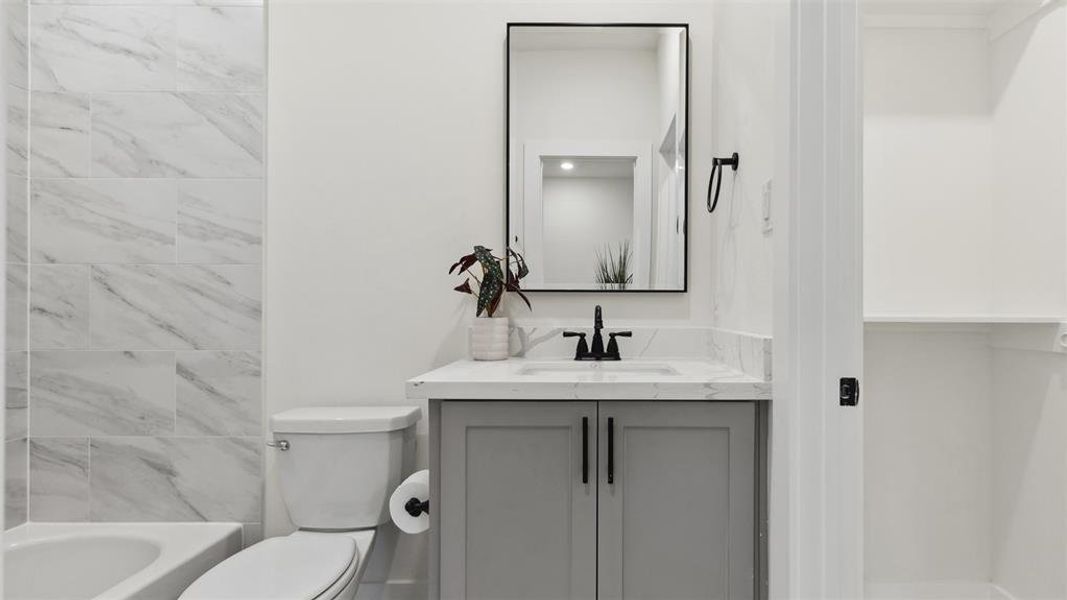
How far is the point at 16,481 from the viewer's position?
6.66 ft

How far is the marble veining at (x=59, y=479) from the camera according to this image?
208 centimetres

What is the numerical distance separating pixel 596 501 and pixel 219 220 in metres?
1.48

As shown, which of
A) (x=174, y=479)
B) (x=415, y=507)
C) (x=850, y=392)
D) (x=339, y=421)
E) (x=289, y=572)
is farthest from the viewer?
(x=174, y=479)

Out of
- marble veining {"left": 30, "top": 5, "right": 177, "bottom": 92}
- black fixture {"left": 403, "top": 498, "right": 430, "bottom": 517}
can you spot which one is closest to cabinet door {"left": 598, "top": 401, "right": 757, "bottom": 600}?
black fixture {"left": 403, "top": 498, "right": 430, "bottom": 517}

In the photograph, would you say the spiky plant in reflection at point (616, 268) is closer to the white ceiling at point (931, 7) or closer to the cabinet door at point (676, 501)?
the cabinet door at point (676, 501)

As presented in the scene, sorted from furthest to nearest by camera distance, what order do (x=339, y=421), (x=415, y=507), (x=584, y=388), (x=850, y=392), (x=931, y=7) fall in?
(x=931, y=7) < (x=339, y=421) < (x=415, y=507) < (x=584, y=388) < (x=850, y=392)

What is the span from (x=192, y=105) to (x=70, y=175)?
17.4 inches

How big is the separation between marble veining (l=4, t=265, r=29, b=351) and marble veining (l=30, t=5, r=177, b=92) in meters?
0.59

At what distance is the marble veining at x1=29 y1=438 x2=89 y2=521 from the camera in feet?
6.81

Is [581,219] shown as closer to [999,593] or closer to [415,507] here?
[415,507]

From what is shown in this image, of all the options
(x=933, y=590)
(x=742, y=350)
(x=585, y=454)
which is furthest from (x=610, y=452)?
(x=933, y=590)

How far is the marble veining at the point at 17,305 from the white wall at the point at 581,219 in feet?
5.32

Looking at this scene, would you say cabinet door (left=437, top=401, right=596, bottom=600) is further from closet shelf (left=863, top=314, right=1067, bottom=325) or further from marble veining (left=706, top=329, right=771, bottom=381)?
closet shelf (left=863, top=314, right=1067, bottom=325)

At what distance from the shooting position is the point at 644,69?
2.10 m
